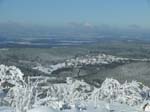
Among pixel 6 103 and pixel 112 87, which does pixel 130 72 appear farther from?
pixel 6 103

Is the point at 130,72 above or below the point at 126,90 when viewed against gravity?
below

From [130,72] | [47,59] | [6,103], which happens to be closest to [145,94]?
[6,103]

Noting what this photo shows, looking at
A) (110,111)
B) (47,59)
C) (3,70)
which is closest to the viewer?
(110,111)

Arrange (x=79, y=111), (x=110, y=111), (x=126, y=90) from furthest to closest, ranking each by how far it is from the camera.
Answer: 1. (x=126, y=90)
2. (x=110, y=111)
3. (x=79, y=111)

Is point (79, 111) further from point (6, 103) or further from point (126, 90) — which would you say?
point (126, 90)

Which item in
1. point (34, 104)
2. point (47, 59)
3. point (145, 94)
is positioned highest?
point (34, 104)

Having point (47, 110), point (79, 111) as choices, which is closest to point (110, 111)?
point (79, 111)

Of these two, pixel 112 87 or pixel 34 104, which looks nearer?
pixel 34 104
